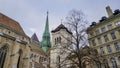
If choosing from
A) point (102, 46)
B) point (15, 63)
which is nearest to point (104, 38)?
point (102, 46)

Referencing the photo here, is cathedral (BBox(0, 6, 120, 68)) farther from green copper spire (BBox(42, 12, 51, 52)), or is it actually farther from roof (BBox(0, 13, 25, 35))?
green copper spire (BBox(42, 12, 51, 52))

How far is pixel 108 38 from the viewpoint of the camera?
2395cm

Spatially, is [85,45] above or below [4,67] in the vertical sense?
above

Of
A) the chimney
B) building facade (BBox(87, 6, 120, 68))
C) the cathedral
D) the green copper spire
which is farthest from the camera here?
the green copper spire

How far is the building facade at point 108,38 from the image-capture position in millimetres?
21578

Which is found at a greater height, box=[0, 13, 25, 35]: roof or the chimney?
the chimney

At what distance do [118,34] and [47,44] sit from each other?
105ft

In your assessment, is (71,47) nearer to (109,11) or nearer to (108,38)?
(108,38)

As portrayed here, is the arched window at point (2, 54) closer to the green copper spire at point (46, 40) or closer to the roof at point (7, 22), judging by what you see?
the roof at point (7, 22)

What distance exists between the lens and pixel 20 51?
69.4ft

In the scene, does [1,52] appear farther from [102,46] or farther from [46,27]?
[46,27]

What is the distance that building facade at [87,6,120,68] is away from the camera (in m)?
21.6

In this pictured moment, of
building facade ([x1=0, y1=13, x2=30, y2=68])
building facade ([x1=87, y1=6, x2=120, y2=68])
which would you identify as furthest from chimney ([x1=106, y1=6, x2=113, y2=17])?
building facade ([x1=0, y1=13, x2=30, y2=68])

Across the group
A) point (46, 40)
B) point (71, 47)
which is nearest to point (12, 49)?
point (71, 47)
